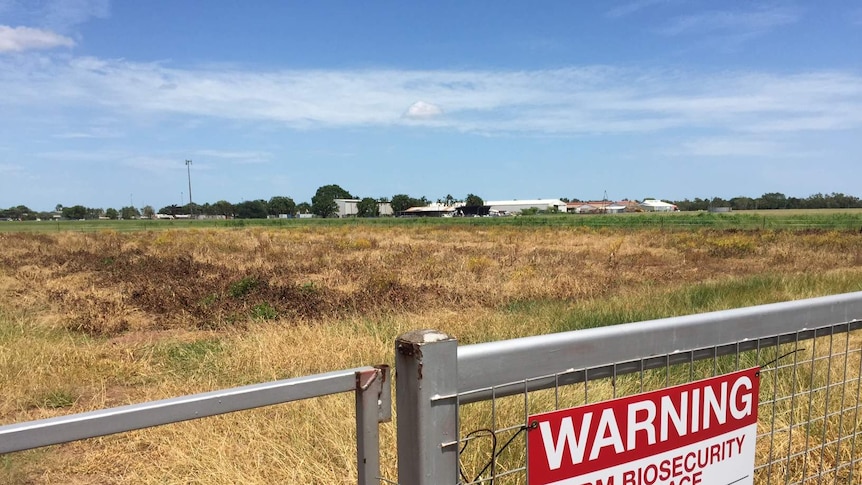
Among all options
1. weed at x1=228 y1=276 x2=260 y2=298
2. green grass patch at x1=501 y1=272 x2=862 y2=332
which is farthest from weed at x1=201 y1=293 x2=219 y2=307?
green grass patch at x1=501 y1=272 x2=862 y2=332

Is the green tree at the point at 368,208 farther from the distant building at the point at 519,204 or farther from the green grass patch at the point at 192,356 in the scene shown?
the green grass patch at the point at 192,356

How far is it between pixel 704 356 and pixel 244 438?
11.2 ft

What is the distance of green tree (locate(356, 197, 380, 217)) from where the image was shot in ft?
499

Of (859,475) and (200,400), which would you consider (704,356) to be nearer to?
(200,400)

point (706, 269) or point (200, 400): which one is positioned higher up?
point (200, 400)

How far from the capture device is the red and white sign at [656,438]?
1.45 meters

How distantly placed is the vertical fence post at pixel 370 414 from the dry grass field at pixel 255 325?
214 centimetres

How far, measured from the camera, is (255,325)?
28.9 feet

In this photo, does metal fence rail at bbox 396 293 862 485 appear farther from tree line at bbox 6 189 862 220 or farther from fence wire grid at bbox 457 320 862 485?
tree line at bbox 6 189 862 220

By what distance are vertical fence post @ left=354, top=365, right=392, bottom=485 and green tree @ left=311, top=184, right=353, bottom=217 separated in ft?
→ 495

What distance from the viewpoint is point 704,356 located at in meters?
1.79

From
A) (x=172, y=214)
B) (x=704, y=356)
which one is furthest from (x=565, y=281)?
(x=172, y=214)

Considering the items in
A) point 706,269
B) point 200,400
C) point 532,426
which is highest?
point 200,400

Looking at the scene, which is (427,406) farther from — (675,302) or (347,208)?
(347,208)
